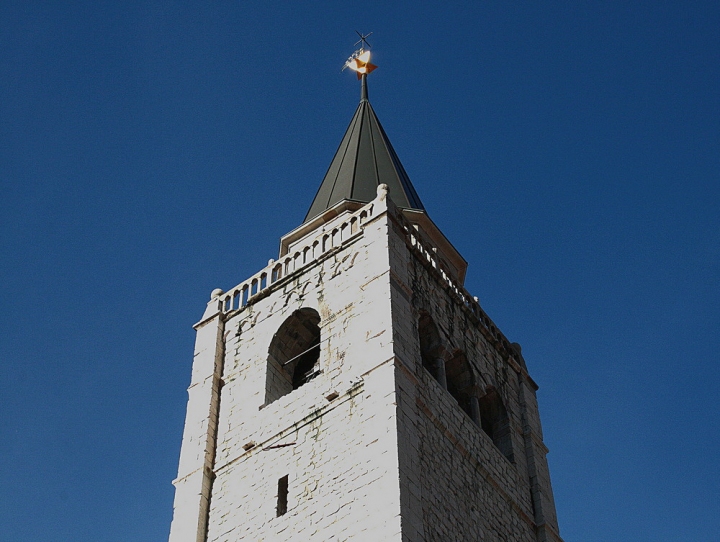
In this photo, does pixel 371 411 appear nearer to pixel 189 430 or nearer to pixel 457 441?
pixel 457 441

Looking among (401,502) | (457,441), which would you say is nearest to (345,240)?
(457,441)

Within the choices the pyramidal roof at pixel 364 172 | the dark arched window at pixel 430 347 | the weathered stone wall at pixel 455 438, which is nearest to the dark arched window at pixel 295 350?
the dark arched window at pixel 430 347

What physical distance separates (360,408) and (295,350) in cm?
400

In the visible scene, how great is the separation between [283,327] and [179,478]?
3.71 metres

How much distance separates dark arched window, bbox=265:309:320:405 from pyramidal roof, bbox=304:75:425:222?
4558 mm

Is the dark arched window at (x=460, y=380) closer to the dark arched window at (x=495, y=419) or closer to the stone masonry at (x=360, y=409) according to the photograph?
the stone masonry at (x=360, y=409)

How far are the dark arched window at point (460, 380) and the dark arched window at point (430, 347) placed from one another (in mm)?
752

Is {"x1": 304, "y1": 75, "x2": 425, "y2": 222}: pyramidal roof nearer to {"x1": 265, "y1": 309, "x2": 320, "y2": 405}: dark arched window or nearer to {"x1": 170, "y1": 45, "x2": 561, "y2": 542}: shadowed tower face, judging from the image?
{"x1": 170, "y1": 45, "x2": 561, "y2": 542}: shadowed tower face

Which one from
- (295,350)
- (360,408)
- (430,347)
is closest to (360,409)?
(360,408)

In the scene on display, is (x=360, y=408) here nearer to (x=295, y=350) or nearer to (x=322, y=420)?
(x=322, y=420)

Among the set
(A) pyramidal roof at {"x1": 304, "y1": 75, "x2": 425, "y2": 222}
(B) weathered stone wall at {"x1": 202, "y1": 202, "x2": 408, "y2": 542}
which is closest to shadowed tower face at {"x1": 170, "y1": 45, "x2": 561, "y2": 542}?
(B) weathered stone wall at {"x1": 202, "y1": 202, "x2": 408, "y2": 542}

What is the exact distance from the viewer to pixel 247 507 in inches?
869

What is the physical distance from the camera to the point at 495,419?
25766mm

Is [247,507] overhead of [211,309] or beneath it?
→ beneath
